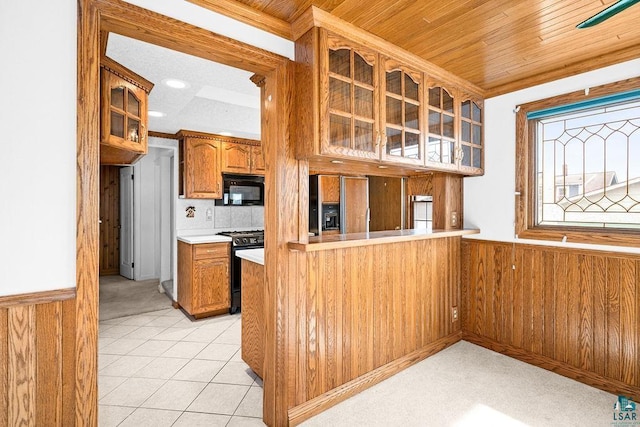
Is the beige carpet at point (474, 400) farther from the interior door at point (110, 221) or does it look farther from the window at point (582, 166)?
the interior door at point (110, 221)

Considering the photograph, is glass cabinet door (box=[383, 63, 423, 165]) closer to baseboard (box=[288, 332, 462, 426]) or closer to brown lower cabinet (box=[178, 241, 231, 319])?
baseboard (box=[288, 332, 462, 426])

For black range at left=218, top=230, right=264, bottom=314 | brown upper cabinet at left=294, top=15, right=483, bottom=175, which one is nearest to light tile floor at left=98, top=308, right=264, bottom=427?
black range at left=218, top=230, right=264, bottom=314

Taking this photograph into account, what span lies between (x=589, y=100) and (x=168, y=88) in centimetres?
336

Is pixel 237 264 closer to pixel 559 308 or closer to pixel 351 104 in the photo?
pixel 351 104

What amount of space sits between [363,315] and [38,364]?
1791mm

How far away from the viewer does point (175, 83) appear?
105 inches

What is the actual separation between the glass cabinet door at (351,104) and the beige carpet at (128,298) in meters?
3.70

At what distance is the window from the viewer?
2285 millimetres

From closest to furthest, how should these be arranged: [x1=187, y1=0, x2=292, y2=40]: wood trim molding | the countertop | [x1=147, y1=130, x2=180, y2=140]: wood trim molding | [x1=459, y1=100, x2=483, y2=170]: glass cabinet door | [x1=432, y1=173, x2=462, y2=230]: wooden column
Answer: [x1=187, y1=0, x2=292, y2=40]: wood trim molding → the countertop → [x1=459, y1=100, x2=483, y2=170]: glass cabinet door → [x1=432, y1=173, x2=462, y2=230]: wooden column → [x1=147, y1=130, x2=180, y2=140]: wood trim molding

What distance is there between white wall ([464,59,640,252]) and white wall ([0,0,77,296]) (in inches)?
123

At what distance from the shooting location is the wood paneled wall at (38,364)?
4.00 ft

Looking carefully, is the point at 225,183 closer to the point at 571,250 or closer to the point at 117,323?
the point at 117,323

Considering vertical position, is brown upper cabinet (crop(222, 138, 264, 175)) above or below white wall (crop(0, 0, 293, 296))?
above

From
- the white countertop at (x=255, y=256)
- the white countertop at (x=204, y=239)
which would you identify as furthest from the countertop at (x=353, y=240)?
the white countertop at (x=204, y=239)
